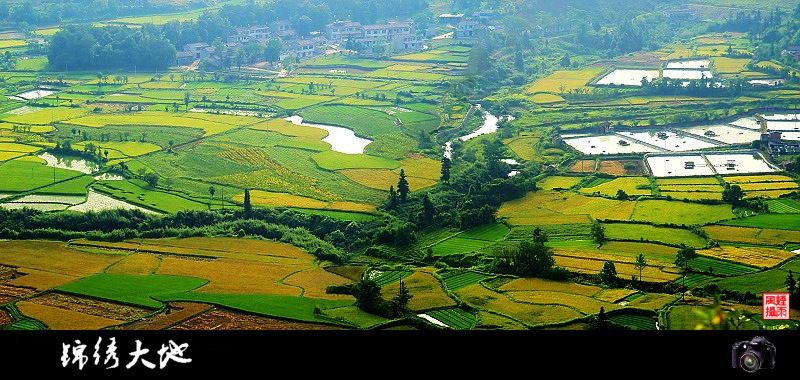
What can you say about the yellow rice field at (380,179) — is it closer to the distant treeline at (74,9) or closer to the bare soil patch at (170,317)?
the bare soil patch at (170,317)

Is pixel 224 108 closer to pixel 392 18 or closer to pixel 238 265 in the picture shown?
pixel 238 265

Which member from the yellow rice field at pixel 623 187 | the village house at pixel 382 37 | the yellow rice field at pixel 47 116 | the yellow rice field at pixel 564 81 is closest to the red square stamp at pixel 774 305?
the yellow rice field at pixel 623 187

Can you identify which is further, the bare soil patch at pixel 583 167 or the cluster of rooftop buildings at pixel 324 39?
the cluster of rooftop buildings at pixel 324 39

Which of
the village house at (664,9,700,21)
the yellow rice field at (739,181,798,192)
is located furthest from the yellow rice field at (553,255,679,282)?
the village house at (664,9,700,21)

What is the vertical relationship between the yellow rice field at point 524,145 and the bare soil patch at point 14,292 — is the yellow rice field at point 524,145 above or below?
above
